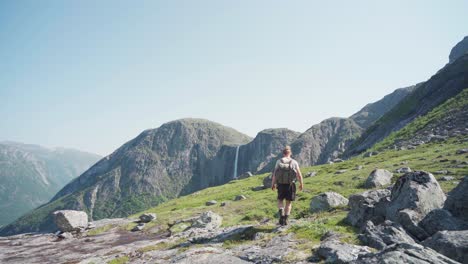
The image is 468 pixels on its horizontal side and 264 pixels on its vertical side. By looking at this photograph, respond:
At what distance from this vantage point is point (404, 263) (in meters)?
7.63

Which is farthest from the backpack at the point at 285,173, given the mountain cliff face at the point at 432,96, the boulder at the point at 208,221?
Answer: the mountain cliff face at the point at 432,96

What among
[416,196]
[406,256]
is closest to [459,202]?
[416,196]

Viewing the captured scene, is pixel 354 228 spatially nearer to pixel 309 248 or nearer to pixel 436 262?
pixel 309 248

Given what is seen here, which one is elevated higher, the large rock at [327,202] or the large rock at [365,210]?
the large rock at [365,210]

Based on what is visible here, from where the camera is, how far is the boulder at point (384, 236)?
11.3 meters

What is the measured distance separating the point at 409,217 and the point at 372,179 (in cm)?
1916

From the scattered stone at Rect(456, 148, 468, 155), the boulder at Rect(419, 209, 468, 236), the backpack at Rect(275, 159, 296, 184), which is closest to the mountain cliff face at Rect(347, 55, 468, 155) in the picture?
the scattered stone at Rect(456, 148, 468, 155)

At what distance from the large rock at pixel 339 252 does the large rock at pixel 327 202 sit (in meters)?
12.8

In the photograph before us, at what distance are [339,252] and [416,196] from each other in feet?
20.4

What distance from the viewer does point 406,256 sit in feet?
25.7

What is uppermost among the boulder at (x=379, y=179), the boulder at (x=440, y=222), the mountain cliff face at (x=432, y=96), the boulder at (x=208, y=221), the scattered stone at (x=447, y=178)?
the mountain cliff face at (x=432, y=96)

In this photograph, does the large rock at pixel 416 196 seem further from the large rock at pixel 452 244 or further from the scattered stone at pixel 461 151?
the scattered stone at pixel 461 151

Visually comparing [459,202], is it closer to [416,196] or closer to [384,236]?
[416,196]

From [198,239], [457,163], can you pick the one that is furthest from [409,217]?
[457,163]
